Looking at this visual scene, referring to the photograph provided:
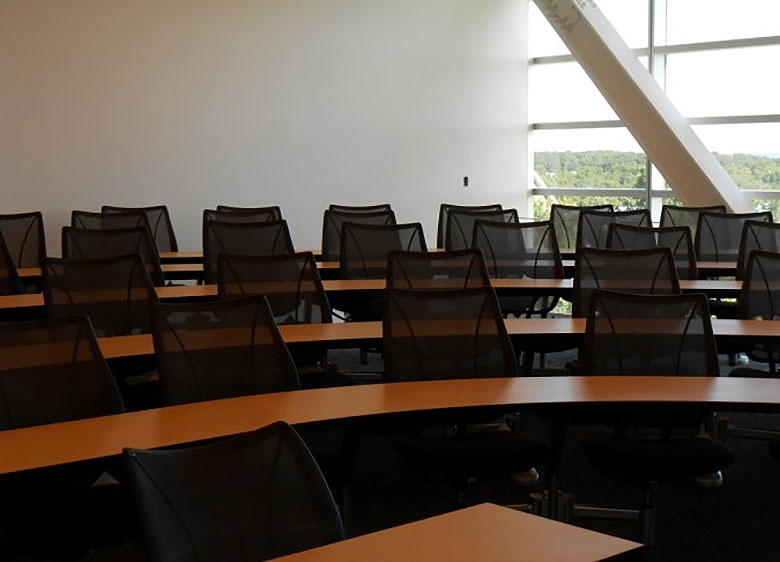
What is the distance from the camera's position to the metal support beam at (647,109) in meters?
10.8

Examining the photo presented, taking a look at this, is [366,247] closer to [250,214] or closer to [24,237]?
[250,214]

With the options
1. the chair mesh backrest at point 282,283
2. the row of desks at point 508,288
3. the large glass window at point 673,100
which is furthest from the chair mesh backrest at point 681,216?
the chair mesh backrest at point 282,283

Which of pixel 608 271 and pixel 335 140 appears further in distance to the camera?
pixel 335 140

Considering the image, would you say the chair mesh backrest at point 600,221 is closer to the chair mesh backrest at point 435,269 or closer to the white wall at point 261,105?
the chair mesh backrest at point 435,269

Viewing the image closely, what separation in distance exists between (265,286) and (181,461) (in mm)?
3016

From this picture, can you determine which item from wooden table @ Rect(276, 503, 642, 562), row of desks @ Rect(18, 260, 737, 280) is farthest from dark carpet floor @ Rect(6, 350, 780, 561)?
wooden table @ Rect(276, 503, 642, 562)

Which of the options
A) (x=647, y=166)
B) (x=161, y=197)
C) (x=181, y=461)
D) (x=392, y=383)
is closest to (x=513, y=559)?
(x=181, y=461)

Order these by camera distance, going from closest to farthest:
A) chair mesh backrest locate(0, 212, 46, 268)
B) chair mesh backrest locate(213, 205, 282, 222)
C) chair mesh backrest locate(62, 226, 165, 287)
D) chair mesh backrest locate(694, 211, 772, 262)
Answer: chair mesh backrest locate(62, 226, 165, 287) → chair mesh backrest locate(0, 212, 46, 268) → chair mesh backrest locate(694, 211, 772, 262) → chair mesh backrest locate(213, 205, 282, 222)

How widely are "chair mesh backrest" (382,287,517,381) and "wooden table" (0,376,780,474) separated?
321 mm

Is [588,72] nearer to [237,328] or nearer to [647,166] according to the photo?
[647,166]

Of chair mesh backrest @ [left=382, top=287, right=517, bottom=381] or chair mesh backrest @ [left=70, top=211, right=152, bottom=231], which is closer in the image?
chair mesh backrest @ [left=382, top=287, right=517, bottom=381]

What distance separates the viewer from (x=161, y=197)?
1027cm

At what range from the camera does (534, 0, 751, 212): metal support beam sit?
10.8 metres

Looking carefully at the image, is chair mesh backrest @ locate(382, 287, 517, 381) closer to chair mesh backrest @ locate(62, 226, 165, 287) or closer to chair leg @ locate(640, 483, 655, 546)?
chair leg @ locate(640, 483, 655, 546)
